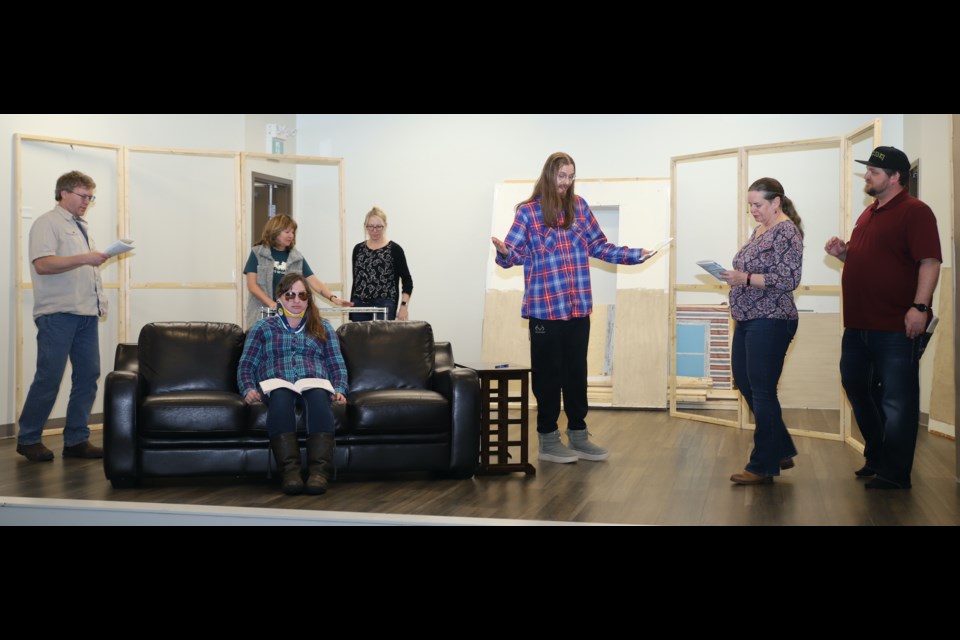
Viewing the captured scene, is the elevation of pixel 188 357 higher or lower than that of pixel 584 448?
higher

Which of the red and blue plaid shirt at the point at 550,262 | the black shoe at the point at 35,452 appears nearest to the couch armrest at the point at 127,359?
the black shoe at the point at 35,452

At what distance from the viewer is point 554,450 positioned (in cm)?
580

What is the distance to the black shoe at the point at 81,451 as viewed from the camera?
6.01 metres

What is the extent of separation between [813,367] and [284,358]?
5105mm

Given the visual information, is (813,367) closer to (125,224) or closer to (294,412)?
(294,412)

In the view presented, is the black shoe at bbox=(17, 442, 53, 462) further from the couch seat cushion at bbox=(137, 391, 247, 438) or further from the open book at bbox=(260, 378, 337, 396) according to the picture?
the open book at bbox=(260, 378, 337, 396)

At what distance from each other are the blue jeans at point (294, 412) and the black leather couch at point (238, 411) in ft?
0.30

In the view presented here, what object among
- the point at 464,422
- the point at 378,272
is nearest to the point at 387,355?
the point at 464,422

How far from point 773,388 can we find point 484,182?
5.43m

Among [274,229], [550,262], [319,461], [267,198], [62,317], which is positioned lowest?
[319,461]

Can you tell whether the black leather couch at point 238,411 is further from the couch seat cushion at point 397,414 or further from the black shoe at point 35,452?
the black shoe at point 35,452

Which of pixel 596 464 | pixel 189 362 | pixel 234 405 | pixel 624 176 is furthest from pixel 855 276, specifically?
pixel 624 176

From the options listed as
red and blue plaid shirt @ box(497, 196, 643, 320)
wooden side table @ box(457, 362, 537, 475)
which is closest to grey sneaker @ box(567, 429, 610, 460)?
wooden side table @ box(457, 362, 537, 475)

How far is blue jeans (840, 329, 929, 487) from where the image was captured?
4.75 metres
